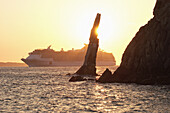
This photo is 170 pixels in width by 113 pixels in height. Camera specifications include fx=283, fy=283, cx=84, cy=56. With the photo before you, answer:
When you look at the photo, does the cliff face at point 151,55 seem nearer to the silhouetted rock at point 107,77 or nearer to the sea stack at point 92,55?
the silhouetted rock at point 107,77

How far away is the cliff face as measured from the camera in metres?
44.3

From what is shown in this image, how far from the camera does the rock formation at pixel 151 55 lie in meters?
44.3

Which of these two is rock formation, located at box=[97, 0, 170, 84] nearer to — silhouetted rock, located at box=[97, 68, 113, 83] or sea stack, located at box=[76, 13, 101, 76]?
silhouetted rock, located at box=[97, 68, 113, 83]

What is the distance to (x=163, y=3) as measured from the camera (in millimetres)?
51562

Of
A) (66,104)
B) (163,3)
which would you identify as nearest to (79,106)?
(66,104)

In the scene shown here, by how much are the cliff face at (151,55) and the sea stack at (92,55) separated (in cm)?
2935

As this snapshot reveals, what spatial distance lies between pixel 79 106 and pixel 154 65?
23.8m

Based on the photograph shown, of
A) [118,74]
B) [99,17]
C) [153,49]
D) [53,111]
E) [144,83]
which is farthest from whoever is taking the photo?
[99,17]

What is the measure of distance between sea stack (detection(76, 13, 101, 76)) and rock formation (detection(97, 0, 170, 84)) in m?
29.2

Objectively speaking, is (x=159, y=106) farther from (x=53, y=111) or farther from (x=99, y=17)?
(x=99, y=17)

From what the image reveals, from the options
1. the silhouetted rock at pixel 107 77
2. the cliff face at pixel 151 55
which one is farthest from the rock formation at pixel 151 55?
the silhouetted rock at pixel 107 77

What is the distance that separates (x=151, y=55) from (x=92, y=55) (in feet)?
122

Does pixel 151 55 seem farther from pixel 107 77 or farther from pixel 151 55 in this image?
pixel 107 77

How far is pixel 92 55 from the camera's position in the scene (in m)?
82.1
